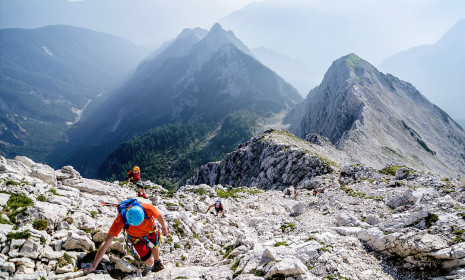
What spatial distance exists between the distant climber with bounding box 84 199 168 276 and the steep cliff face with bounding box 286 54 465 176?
261ft

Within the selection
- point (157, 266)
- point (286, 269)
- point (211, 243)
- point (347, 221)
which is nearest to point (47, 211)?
point (157, 266)

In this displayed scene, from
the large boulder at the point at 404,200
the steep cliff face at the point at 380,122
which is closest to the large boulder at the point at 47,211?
the large boulder at the point at 404,200

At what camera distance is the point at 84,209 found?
505 inches

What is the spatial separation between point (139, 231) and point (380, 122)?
131 m

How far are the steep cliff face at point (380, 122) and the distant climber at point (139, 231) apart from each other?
79480 mm

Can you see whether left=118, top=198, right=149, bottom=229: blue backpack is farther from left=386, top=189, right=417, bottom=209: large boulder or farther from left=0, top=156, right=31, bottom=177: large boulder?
left=386, top=189, right=417, bottom=209: large boulder

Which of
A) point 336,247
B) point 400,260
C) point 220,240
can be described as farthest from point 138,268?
point 400,260

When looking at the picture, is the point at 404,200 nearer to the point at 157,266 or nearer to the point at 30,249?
the point at 157,266

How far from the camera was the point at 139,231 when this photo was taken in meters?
9.91

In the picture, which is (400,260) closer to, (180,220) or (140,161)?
→ (180,220)

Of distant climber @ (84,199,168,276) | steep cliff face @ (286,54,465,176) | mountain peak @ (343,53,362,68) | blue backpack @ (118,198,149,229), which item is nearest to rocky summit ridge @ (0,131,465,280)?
distant climber @ (84,199,168,276)

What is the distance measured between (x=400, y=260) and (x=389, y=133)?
404 feet

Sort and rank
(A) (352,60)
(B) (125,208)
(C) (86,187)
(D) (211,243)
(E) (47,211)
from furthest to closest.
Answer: (A) (352,60) < (C) (86,187) < (D) (211,243) < (E) (47,211) < (B) (125,208)

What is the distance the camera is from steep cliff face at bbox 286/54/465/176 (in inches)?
3708
